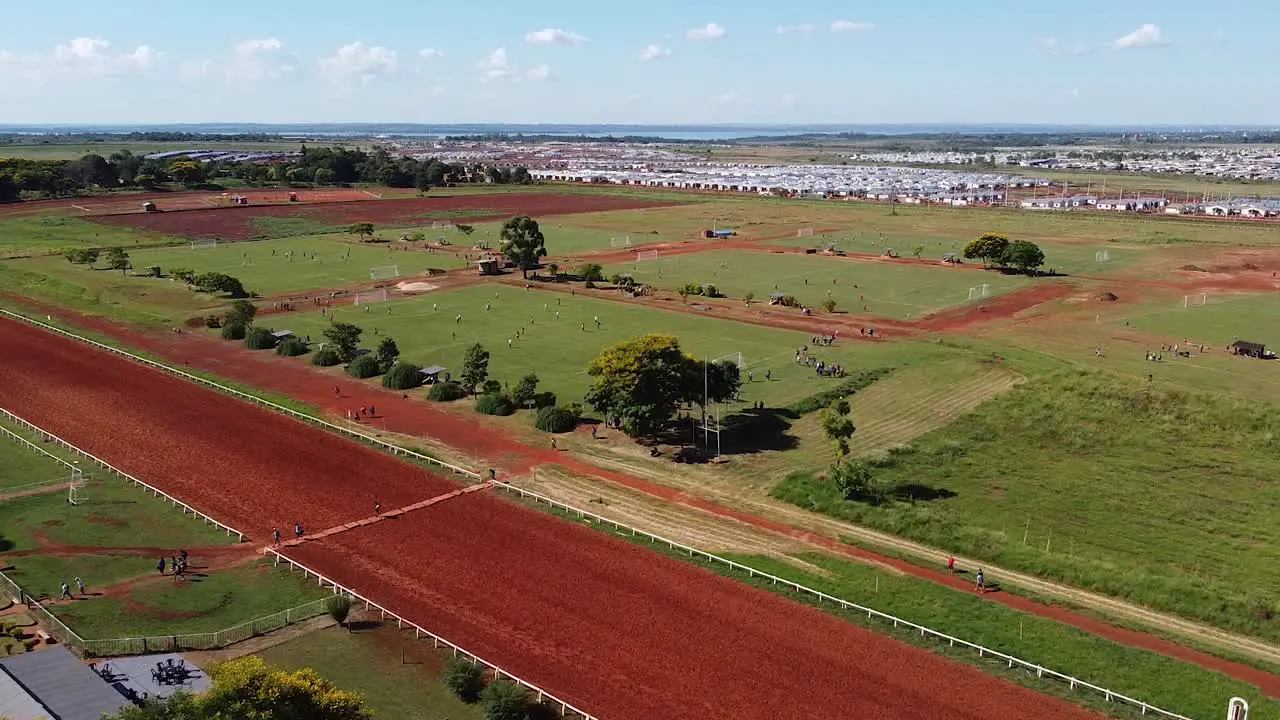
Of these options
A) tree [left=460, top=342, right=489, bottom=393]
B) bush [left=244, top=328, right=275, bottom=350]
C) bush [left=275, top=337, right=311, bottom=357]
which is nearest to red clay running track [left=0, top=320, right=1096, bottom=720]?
tree [left=460, top=342, right=489, bottom=393]

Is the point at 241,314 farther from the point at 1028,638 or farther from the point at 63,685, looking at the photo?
the point at 1028,638

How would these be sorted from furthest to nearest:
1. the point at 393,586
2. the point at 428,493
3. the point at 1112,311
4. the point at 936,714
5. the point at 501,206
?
the point at 501,206 < the point at 1112,311 < the point at 428,493 < the point at 393,586 < the point at 936,714

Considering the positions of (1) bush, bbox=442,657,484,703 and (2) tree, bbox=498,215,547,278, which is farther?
(2) tree, bbox=498,215,547,278

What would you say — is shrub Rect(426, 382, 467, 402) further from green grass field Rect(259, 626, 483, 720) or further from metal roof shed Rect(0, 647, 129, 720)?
metal roof shed Rect(0, 647, 129, 720)

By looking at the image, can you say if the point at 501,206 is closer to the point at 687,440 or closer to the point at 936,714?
the point at 687,440

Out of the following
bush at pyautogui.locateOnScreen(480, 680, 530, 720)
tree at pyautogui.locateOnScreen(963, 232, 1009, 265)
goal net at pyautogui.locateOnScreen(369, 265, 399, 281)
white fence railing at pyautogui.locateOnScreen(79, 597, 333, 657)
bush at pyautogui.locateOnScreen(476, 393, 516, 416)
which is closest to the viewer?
bush at pyautogui.locateOnScreen(480, 680, 530, 720)

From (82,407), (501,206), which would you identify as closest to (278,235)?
(501,206)
